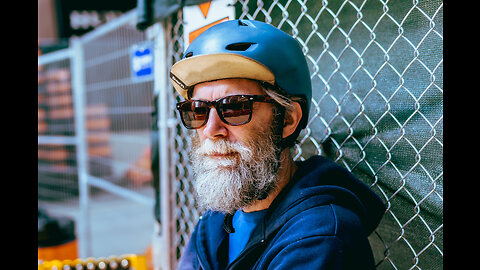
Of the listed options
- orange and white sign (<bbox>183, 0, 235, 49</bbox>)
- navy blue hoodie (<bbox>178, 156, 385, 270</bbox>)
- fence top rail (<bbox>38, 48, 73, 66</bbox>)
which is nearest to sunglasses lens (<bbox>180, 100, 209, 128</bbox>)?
navy blue hoodie (<bbox>178, 156, 385, 270</bbox>)

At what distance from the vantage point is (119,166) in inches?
182

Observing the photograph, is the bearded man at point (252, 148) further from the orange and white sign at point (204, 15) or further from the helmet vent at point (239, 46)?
the orange and white sign at point (204, 15)

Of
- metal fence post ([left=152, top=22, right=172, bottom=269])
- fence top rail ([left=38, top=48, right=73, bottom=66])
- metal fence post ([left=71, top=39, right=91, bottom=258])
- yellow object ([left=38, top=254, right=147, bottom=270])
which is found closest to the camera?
yellow object ([left=38, top=254, right=147, bottom=270])

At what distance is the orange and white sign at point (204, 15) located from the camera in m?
2.36

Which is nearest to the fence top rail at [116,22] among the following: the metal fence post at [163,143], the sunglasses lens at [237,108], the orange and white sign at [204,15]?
the metal fence post at [163,143]

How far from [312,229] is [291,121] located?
603 mm

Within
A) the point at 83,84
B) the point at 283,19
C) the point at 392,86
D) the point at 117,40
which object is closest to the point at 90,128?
the point at 83,84

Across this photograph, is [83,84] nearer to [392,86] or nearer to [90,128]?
[90,128]

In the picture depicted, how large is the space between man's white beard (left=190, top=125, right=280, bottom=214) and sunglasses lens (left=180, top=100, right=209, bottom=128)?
107 mm

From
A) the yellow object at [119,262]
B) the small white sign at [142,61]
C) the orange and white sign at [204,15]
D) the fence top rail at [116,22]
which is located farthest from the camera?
the fence top rail at [116,22]

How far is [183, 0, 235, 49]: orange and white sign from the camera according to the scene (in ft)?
7.74

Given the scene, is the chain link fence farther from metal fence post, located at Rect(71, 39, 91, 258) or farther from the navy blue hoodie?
metal fence post, located at Rect(71, 39, 91, 258)

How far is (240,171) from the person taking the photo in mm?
1627

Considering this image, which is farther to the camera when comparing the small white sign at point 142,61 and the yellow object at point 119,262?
the small white sign at point 142,61
